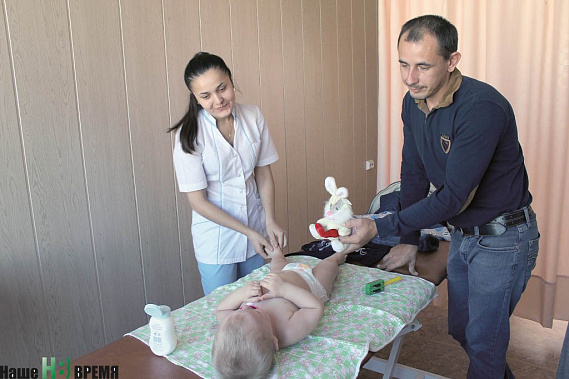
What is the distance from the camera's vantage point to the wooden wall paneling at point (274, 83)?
2.90 meters

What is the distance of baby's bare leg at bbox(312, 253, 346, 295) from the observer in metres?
1.82

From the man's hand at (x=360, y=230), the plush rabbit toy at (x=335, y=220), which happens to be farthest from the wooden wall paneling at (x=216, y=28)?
the man's hand at (x=360, y=230)

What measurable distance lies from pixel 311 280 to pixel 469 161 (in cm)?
72

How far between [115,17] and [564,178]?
9.60 ft

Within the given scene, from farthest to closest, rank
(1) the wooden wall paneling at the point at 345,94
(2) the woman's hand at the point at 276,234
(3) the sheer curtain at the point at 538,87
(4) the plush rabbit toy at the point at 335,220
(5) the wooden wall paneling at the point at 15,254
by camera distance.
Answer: (1) the wooden wall paneling at the point at 345,94
(3) the sheer curtain at the point at 538,87
(2) the woman's hand at the point at 276,234
(5) the wooden wall paneling at the point at 15,254
(4) the plush rabbit toy at the point at 335,220

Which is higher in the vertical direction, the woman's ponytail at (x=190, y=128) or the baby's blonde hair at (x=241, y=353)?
the woman's ponytail at (x=190, y=128)

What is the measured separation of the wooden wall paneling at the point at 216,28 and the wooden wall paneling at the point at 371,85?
170 centimetres

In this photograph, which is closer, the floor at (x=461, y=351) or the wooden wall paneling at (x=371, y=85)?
the floor at (x=461, y=351)

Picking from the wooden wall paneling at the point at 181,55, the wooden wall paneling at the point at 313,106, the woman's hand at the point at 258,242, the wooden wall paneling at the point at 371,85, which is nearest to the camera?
the woman's hand at the point at 258,242

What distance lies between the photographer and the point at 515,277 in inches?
63.7

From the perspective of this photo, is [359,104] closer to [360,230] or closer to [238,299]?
[360,230]

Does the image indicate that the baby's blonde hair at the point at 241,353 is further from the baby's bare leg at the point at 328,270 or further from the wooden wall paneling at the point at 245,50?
the wooden wall paneling at the point at 245,50

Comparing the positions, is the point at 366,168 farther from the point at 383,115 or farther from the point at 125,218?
the point at 125,218

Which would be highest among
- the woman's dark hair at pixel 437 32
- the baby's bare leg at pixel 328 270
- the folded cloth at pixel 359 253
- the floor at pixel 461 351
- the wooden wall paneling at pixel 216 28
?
the wooden wall paneling at pixel 216 28
